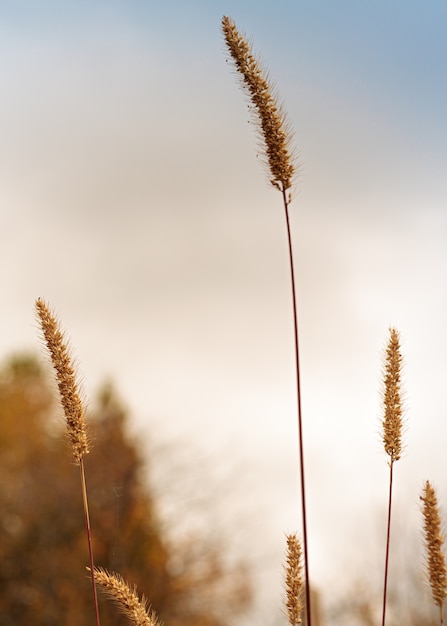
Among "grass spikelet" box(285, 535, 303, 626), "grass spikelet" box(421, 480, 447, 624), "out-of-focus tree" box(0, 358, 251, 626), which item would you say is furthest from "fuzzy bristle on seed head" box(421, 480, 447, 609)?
"out-of-focus tree" box(0, 358, 251, 626)

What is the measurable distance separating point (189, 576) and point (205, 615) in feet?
3.87

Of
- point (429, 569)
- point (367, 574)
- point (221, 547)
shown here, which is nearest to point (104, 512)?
point (221, 547)

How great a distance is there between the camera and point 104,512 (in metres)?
26.6

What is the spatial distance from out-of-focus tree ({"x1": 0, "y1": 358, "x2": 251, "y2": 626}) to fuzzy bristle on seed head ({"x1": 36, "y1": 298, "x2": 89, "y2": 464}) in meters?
22.4

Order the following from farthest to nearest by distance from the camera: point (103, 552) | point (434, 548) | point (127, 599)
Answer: point (103, 552)
point (434, 548)
point (127, 599)

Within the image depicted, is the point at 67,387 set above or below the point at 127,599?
above

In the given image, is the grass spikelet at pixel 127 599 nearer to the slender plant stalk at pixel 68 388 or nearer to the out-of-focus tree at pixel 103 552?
the slender plant stalk at pixel 68 388

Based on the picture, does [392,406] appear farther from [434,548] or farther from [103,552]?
[103,552]

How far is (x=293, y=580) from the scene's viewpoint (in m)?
2.24

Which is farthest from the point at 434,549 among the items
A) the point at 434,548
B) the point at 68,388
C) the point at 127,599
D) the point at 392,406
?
the point at 68,388

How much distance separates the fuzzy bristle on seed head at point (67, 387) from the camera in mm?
2324

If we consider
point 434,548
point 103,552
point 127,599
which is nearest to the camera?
point 127,599

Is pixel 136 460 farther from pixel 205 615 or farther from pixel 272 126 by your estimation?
pixel 272 126

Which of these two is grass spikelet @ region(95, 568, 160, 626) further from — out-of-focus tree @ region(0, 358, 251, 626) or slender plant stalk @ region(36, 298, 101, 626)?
out-of-focus tree @ region(0, 358, 251, 626)
